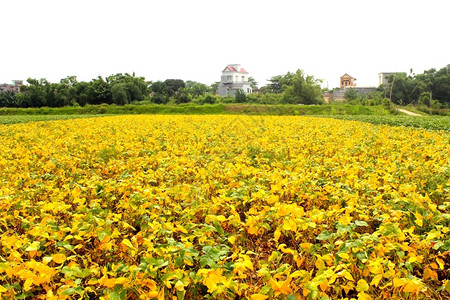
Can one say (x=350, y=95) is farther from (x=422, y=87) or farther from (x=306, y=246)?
(x=306, y=246)

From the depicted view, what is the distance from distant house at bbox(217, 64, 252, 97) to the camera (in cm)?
6888

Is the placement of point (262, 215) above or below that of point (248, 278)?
above

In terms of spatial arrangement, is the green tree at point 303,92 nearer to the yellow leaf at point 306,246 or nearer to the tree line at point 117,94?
the tree line at point 117,94

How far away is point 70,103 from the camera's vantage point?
48.5 m

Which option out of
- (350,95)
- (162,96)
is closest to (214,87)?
(162,96)

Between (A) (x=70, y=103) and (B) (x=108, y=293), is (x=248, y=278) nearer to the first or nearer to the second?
(B) (x=108, y=293)

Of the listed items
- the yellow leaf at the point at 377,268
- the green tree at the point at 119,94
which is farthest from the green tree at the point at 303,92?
the yellow leaf at the point at 377,268

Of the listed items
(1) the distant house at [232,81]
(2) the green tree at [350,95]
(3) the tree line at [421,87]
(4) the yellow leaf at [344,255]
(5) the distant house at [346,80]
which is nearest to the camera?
(4) the yellow leaf at [344,255]

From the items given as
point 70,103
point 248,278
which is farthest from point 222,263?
point 70,103

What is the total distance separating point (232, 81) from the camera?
7019cm

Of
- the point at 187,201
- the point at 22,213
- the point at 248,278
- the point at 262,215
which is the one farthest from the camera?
the point at 187,201

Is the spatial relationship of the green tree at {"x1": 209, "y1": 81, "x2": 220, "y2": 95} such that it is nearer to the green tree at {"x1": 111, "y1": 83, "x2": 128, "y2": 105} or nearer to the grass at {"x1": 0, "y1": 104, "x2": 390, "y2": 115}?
the green tree at {"x1": 111, "y1": 83, "x2": 128, "y2": 105}

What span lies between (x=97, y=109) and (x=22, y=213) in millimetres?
37991

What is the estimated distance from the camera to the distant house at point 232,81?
6888 centimetres
